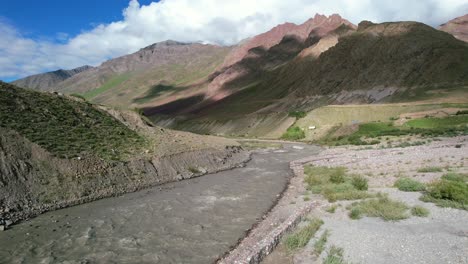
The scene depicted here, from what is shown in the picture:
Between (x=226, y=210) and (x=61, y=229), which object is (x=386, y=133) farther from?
(x=61, y=229)

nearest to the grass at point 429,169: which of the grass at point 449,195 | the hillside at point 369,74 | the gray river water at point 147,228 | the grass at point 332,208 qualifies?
the grass at point 449,195

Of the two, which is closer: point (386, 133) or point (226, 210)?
point (226, 210)

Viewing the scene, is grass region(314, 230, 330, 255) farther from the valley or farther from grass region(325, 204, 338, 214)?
grass region(325, 204, 338, 214)

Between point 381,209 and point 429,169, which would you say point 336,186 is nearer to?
point 381,209

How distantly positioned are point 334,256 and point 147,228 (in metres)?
9.28

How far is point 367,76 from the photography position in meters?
108

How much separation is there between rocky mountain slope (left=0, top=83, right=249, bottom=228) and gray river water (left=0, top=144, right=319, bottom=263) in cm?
158

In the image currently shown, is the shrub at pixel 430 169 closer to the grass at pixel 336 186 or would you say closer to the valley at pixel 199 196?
the valley at pixel 199 196

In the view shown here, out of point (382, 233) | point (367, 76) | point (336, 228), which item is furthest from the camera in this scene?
point (367, 76)

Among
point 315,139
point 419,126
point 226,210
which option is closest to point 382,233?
point 226,210

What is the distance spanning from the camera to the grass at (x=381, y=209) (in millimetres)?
14367

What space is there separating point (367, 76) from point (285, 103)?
26.7m

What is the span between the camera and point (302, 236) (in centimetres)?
1317

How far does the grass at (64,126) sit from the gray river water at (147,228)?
6721 mm
